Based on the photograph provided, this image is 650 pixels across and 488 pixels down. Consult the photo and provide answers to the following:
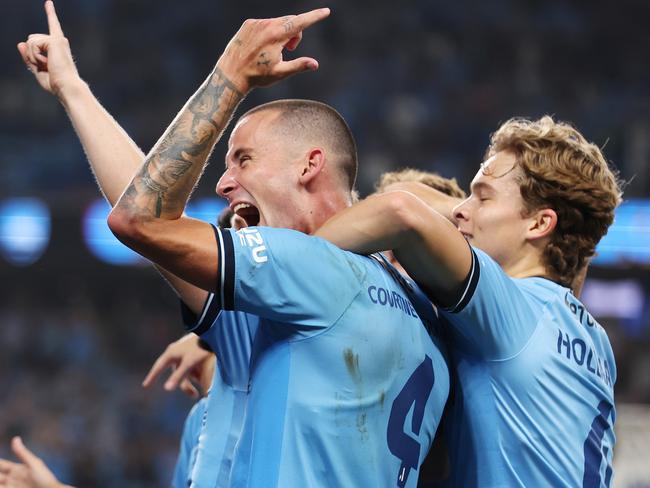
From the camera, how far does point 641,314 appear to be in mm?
12188

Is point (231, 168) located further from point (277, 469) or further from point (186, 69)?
point (186, 69)

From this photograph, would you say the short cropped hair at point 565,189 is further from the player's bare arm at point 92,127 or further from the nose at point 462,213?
the player's bare arm at point 92,127

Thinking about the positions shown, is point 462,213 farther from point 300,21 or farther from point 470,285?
point 300,21

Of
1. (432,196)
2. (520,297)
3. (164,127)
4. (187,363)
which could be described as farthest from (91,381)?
(520,297)

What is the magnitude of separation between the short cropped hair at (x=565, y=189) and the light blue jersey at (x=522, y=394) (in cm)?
24

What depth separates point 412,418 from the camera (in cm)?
267

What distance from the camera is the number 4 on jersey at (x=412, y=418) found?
103 inches

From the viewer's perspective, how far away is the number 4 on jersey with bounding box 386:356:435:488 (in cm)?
261

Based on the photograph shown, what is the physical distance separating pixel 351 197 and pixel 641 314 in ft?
32.7

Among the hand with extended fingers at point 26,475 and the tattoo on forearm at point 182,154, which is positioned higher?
the tattoo on forearm at point 182,154

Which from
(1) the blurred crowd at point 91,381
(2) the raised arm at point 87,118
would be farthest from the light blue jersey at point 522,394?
(1) the blurred crowd at point 91,381

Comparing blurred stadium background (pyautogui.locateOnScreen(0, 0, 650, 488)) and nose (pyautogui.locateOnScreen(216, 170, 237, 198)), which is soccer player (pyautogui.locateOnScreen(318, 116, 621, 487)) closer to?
nose (pyautogui.locateOnScreen(216, 170, 237, 198))

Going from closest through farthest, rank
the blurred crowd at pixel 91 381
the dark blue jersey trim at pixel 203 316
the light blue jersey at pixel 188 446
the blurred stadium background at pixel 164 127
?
the dark blue jersey trim at pixel 203 316 → the light blue jersey at pixel 188 446 → the blurred crowd at pixel 91 381 → the blurred stadium background at pixel 164 127

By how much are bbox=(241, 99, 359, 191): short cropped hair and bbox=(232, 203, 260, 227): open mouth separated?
0.23 metres
